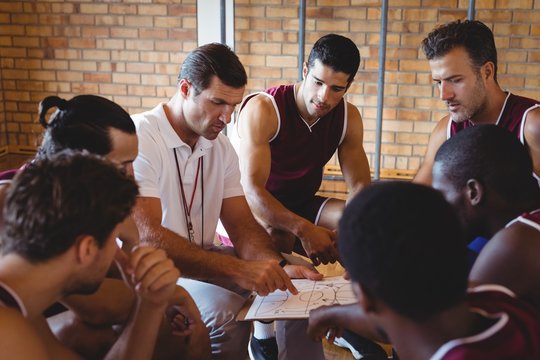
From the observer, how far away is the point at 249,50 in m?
4.04

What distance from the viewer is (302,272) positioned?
180cm

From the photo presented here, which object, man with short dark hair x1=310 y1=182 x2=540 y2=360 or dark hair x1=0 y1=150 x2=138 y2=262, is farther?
dark hair x1=0 y1=150 x2=138 y2=262

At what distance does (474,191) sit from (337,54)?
4.00 feet

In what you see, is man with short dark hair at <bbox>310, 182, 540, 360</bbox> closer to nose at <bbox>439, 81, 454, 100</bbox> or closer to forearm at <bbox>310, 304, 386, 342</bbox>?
forearm at <bbox>310, 304, 386, 342</bbox>

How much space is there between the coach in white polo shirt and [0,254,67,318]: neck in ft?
2.31

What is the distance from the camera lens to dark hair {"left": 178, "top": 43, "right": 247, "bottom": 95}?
1.97 meters

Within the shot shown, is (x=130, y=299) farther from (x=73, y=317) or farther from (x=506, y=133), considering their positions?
(x=506, y=133)

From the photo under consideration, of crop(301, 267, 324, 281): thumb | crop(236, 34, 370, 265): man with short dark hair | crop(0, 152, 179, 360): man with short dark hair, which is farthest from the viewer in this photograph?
crop(236, 34, 370, 265): man with short dark hair

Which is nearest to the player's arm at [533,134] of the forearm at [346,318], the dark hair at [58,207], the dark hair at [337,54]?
the dark hair at [337,54]

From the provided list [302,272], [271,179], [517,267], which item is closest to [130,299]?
[302,272]

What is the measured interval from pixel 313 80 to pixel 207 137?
2.18ft

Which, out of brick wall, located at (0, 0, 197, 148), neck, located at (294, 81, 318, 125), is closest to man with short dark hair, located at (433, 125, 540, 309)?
neck, located at (294, 81, 318, 125)

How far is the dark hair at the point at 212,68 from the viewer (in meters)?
1.97

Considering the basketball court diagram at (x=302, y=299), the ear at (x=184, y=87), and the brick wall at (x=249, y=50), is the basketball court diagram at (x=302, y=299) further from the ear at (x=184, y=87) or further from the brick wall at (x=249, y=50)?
the brick wall at (x=249, y=50)
